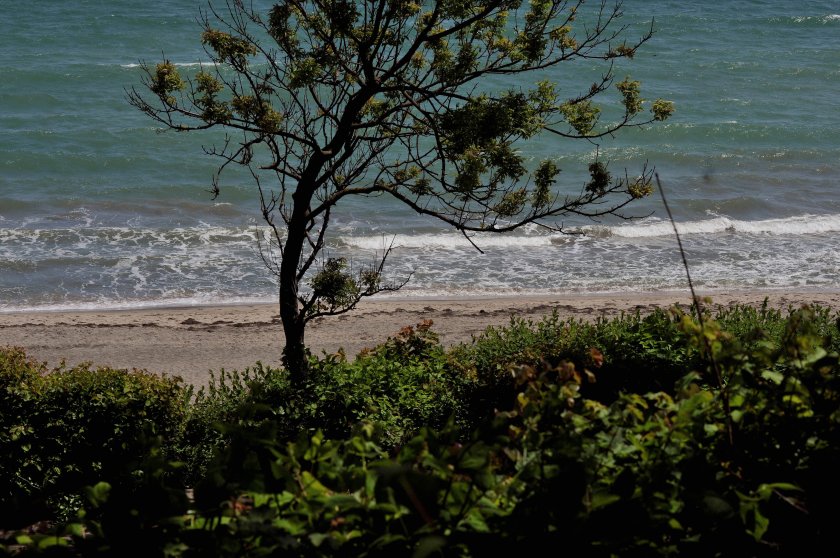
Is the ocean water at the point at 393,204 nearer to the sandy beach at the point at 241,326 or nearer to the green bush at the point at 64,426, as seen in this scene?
the sandy beach at the point at 241,326

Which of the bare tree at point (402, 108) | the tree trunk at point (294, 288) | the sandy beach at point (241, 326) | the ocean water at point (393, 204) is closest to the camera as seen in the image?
the bare tree at point (402, 108)

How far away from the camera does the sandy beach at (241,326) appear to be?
1325 cm

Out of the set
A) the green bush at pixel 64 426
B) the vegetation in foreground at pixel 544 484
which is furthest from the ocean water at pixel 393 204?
the vegetation in foreground at pixel 544 484

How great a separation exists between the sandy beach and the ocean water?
0.84 meters

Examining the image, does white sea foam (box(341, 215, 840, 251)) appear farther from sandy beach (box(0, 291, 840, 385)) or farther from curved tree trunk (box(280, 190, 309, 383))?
curved tree trunk (box(280, 190, 309, 383))

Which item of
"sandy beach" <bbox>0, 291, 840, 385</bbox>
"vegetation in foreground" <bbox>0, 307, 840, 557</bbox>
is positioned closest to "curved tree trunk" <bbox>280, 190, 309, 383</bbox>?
"sandy beach" <bbox>0, 291, 840, 385</bbox>

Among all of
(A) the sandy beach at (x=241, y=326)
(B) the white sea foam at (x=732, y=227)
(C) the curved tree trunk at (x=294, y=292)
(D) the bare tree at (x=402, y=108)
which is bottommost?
(A) the sandy beach at (x=241, y=326)

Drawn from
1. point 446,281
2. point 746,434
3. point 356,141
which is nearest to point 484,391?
point 356,141

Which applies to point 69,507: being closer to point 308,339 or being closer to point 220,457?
point 220,457

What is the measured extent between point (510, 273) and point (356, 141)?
9550mm

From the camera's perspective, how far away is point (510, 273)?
1809 centimetres

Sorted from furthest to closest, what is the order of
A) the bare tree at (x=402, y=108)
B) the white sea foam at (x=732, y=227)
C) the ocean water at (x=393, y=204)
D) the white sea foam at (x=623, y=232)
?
the white sea foam at (x=732, y=227) → the white sea foam at (x=623, y=232) → the ocean water at (x=393, y=204) → the bare tree at (x=402, y=108)

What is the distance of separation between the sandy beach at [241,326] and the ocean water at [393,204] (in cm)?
84

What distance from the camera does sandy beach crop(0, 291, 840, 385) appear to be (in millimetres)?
13250
